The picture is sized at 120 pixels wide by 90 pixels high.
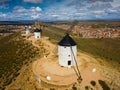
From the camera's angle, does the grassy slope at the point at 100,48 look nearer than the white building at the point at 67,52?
No

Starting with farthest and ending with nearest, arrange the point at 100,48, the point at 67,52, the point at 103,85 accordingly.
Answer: the point at 100,48 < the point at 67,52 < the point at 103,85

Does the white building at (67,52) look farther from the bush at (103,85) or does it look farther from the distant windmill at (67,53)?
the bush at (103,85)

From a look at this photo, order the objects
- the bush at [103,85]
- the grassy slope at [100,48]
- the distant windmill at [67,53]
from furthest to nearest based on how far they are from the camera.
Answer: the grassy slope at [100,48]
the distant windmill at [67,53]
the bush at [103,85]

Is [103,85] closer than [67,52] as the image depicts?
Yes

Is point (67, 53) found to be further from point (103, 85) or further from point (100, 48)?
point (100, 48)

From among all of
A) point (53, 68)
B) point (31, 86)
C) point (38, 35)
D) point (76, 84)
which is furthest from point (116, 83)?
point (38, 35)

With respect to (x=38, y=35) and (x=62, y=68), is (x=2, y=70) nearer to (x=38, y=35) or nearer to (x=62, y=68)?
(x=62, y=68)

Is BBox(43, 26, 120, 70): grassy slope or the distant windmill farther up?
the distant windmill

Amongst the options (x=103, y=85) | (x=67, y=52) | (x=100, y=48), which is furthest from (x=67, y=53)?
(x=100, y=48)

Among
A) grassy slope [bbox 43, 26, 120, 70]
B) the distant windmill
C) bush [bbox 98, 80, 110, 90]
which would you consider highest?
the distant windmill

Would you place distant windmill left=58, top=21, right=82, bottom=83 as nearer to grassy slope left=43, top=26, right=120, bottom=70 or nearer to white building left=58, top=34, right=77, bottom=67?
white building left=58, top=34, right=77, bottom=67

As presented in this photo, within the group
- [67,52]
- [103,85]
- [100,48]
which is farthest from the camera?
[100,48]

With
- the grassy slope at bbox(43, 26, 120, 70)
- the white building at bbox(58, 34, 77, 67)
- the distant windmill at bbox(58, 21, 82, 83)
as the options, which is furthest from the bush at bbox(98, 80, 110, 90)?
the grassy slope at bbox(43, 26, 120, 70)

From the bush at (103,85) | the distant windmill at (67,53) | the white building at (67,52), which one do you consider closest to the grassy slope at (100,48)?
the distant windmill at (67,53)
